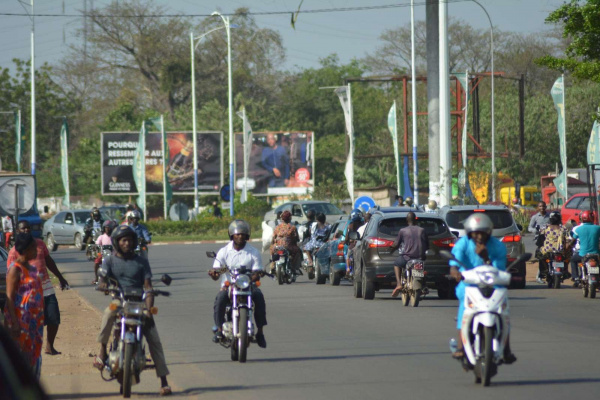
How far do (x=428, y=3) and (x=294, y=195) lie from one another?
32065 millimetres

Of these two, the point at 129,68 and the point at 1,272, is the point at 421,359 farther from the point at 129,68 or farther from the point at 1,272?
the point at 129,68

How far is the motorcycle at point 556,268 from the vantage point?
20750 millimetres

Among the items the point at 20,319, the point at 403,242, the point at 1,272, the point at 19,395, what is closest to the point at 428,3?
the point at 403,242

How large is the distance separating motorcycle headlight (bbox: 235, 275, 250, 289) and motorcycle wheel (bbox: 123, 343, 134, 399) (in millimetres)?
2350

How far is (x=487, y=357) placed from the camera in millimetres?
8438

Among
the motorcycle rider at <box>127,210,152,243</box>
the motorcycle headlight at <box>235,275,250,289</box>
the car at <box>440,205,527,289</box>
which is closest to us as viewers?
the motorcycle headlight at <box>235,275,250,289</box>

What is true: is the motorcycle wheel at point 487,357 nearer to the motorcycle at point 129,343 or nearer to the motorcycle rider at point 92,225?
the motorcycle at point 129,343

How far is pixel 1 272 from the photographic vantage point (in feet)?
50.7

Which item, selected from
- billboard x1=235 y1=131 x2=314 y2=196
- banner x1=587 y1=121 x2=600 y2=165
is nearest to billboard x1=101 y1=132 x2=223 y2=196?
billboard x1=235 y1=131 x2=314 y2=196

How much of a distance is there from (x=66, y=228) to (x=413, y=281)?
104 feet

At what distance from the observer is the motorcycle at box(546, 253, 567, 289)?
68.1ft

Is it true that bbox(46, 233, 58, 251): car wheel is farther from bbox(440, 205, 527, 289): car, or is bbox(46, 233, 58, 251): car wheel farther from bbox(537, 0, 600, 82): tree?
bbox(537, 0, 600, 82): tree

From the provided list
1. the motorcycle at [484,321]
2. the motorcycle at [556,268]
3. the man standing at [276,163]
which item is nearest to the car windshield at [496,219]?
the motorcycle at [556,268]

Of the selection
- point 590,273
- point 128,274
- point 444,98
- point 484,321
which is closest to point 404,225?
point 590,273
